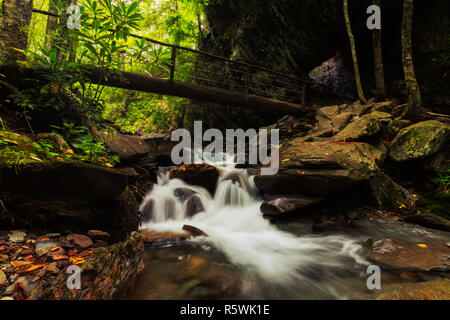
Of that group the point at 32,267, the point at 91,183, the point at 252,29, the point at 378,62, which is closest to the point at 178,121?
the point at 252,29

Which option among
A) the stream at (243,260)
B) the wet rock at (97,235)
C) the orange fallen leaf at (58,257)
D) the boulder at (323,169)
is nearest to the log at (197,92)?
the stream at (243,260)

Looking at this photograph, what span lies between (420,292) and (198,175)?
4.80 metres

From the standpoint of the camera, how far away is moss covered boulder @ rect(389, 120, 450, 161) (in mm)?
4487

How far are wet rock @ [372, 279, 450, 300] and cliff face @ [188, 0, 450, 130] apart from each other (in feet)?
22.8

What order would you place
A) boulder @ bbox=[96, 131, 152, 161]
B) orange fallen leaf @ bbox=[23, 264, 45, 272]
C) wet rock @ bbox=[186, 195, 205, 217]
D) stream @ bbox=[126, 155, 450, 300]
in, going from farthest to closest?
wet rock @ bbox=[186, 195, 205, 217]
boulder @ bbox=[96, 131, 152, 161]
stream @ bbox=[126, 155, 450, 300]
orange fallen leaf @ bbox=[23, 264, 45, 272]

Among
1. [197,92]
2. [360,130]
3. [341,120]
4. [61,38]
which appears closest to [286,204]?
[360,130]

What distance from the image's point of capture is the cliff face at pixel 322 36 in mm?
6887

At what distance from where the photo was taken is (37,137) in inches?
109

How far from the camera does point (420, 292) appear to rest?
1.90 metres

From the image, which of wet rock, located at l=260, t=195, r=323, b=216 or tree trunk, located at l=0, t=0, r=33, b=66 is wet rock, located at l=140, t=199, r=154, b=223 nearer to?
wet rock, located at l=260, t=195, r=323, b=216

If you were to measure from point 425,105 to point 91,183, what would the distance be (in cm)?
915

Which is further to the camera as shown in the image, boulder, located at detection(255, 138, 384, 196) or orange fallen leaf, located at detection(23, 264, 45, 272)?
boulder, located at detection(255, 138, 384, 196)

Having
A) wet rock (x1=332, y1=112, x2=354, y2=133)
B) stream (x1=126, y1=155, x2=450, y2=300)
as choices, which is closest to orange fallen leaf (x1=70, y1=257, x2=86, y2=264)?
stream (x1=126, y1=155, x2=450, y2=300)
